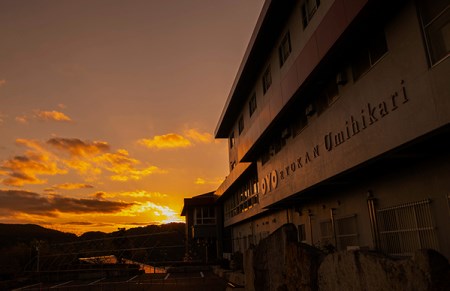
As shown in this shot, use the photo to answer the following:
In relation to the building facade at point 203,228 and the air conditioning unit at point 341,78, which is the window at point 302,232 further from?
the building facade at point 203,228

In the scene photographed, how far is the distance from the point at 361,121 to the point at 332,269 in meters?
3.82

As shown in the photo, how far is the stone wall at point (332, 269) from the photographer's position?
4.08m

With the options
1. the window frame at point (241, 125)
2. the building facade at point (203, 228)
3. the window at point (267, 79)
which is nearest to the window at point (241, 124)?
the window frame at point (241, 125)

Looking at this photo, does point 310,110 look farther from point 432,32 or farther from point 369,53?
point 432,32

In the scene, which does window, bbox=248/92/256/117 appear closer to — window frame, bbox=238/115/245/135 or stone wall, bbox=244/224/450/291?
window frame, bbox=238/115/245/135

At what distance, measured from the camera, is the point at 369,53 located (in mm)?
8766

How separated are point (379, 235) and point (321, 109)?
13.6 ft

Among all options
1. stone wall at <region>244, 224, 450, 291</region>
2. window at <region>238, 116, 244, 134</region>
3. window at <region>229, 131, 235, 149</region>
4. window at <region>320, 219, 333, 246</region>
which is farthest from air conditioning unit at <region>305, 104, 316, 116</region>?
window at <region>229, 131, 235, 149</region>

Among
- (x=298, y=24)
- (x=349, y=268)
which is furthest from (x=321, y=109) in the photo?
(x=349, y=268)

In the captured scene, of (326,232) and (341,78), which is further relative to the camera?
(326,232)

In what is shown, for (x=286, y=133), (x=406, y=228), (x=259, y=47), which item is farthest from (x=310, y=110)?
(x=259, y=47)

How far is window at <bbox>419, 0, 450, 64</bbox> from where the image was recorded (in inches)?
244

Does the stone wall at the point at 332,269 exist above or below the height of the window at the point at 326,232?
below

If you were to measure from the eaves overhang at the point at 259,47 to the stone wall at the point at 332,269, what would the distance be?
9.17 m
